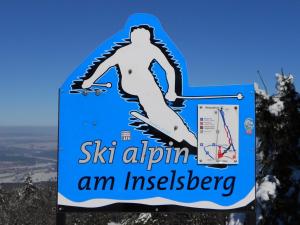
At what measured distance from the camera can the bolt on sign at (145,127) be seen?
6.32m

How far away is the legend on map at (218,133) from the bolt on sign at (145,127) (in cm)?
1

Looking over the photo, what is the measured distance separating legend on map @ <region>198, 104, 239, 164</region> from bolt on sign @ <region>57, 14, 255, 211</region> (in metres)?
0.01

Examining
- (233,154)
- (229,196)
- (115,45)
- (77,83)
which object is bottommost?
(229,196)

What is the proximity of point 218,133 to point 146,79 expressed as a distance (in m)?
1.24

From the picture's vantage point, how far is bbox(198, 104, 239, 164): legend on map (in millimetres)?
6344

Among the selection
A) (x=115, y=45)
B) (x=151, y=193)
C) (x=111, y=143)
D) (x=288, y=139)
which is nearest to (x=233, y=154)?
(x=151, y=193)

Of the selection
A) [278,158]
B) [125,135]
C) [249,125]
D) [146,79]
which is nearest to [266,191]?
[278,158]

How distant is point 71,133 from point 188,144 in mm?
1621

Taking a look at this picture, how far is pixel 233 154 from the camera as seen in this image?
250 inches

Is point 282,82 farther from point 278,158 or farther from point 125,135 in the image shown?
point 125,135

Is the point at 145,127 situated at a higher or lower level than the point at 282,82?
lower

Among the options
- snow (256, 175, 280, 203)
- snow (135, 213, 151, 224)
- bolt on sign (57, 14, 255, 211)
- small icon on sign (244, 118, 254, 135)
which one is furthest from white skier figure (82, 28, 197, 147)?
snow (135, 213, 151, 224)

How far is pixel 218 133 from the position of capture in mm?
6371

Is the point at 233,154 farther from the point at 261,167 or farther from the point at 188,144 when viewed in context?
the point at 261,167
